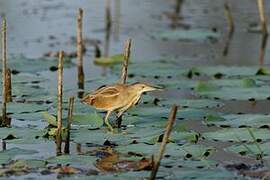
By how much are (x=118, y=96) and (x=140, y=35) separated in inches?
360

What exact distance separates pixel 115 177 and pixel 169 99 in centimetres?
390

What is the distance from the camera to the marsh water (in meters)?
13.0


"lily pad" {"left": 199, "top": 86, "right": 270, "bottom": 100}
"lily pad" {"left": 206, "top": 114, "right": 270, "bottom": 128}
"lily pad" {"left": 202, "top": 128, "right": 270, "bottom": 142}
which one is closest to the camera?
"lily pad" {"left": 202, "top": 128, "right": 270, "bottom": 142}

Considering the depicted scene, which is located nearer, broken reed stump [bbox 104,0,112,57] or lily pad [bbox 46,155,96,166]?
lily pad [bbox 46,155,96,166]

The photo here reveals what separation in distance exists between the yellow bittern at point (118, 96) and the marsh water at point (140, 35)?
0.72 m

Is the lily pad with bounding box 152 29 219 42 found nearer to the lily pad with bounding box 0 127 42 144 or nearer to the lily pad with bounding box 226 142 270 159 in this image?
the lily pad with bounding box 0 127 42 144

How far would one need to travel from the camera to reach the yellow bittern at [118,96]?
30.8ft

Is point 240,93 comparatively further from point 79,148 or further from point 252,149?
point 79,148

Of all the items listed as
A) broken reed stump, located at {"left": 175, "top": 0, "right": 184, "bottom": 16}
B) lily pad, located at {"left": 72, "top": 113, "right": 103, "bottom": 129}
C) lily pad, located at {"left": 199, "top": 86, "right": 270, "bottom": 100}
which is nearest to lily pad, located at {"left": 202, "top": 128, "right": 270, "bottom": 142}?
lily pad, located at {"left": 72, "top": 113, "right": 103, "bottom": 129}

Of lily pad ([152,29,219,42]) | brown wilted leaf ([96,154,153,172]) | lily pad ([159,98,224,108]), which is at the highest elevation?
lily pad ([152,29,219,42])

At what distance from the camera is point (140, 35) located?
1845 cm

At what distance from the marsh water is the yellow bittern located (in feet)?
2.37

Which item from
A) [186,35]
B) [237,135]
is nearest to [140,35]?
[186,35]

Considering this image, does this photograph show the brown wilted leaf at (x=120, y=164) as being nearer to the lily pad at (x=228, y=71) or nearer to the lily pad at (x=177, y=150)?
the lily pad at (x=177, y=150)
